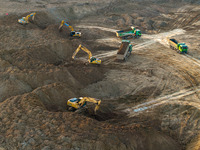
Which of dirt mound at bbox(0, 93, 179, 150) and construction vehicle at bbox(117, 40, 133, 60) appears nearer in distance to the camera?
dirt mound at bbox(0, 93, 179, 150)

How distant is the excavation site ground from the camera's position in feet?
39.7

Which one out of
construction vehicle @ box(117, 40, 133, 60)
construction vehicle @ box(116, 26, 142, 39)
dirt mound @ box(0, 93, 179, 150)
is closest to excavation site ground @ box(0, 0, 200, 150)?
dirt mound @ box(0, 93, 179, 150)

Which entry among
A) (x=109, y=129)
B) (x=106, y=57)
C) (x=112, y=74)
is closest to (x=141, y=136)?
(x=109, y=129)

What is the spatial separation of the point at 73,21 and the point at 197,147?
32.9 meters

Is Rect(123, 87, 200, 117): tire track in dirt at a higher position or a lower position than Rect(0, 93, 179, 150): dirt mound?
lower

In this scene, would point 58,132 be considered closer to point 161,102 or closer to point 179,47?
point 161,102

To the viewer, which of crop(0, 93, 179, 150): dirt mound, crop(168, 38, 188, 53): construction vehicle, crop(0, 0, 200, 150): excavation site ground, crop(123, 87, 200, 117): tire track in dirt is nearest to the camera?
crop(0, 93, 179, 150): dirt mound

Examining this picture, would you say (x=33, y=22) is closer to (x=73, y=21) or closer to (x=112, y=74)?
(x=73, y=21)

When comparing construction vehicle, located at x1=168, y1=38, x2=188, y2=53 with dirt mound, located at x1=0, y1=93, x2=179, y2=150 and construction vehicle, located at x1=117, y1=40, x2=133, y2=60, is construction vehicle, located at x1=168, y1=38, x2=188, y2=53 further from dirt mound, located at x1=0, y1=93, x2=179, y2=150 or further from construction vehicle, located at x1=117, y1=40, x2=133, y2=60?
dirt mound, located at x1=0, y1=93, x2=179, y2=150

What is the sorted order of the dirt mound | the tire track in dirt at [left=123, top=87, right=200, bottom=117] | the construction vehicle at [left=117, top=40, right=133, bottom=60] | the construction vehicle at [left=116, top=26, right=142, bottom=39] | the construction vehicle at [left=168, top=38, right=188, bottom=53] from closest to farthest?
the dirt mound
the tire track in dirt at [left=123, top=87, right=200, bottom=117]
the construction vehicle at [left=117, top=40, right=133, bottom=60]
the construction vehicle at [left=168, top=38, right=188, bottom=53]
the construction vehicle at [left=116, top=26, right=142, bottom=39]

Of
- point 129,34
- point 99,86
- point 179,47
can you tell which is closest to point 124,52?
point 99,86

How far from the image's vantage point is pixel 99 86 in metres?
20.1

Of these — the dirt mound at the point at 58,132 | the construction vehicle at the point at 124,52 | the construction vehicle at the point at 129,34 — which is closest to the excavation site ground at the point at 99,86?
the dirt mound at the point at 58,132

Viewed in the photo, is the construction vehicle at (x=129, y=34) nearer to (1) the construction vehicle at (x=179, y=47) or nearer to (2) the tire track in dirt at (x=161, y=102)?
(1) the construction vehicle at (x=179, y=47)
